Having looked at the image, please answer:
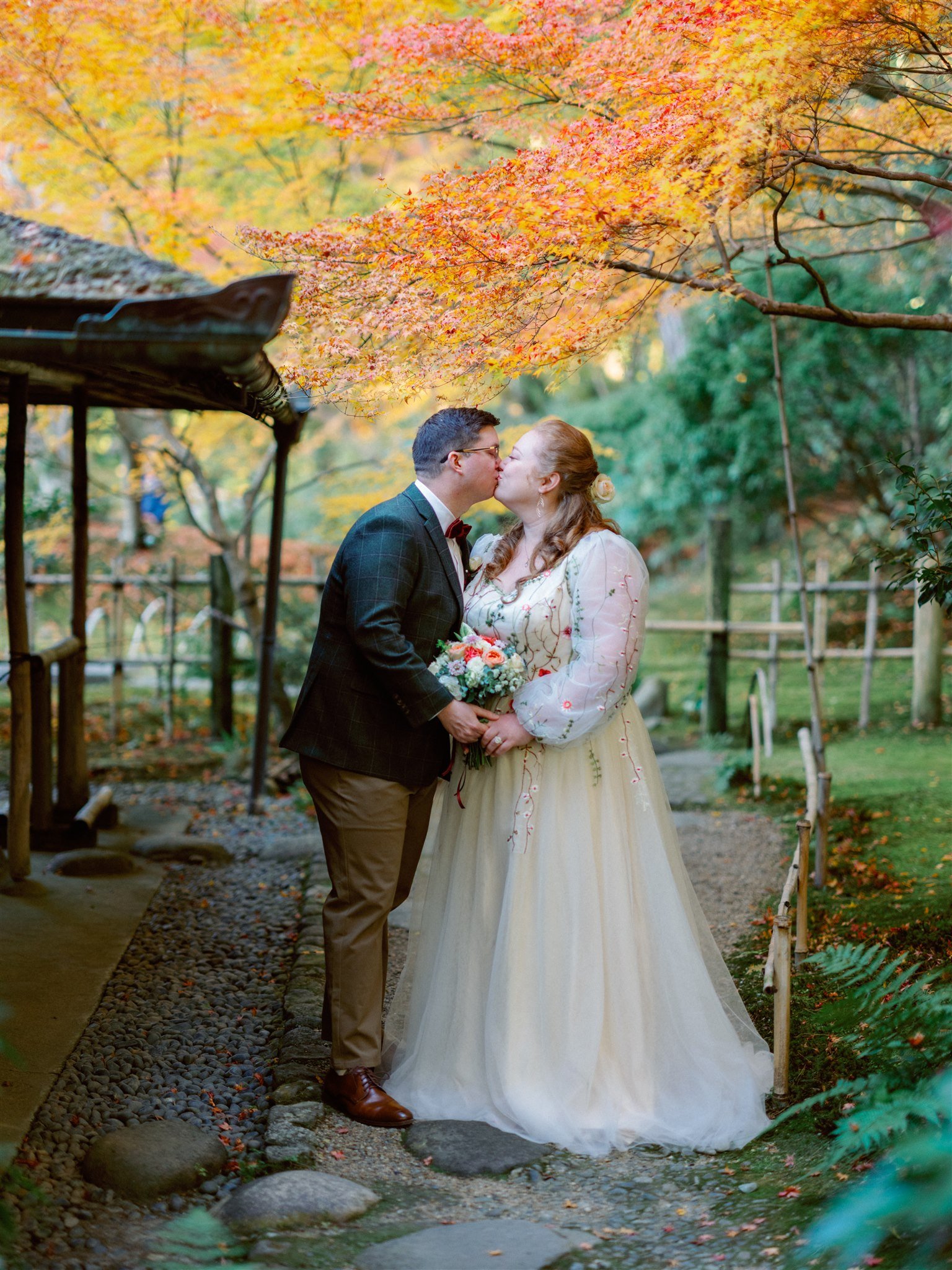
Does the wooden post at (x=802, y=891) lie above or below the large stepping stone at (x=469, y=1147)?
above

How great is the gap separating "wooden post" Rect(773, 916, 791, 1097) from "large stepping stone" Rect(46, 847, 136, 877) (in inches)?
142

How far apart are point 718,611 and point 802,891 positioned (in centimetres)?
519

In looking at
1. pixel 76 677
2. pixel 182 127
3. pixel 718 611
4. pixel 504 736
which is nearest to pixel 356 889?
pixel 504 736

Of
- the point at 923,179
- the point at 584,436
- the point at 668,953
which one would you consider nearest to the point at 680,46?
the point at 923,179

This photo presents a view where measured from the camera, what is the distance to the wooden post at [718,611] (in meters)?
9.40

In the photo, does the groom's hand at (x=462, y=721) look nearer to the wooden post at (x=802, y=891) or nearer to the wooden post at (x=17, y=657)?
the wooden post at (x=802, y=891)

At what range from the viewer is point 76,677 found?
627cm

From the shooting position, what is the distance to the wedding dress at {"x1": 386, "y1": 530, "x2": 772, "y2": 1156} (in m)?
3.32

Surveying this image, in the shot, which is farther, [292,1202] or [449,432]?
[449,432]

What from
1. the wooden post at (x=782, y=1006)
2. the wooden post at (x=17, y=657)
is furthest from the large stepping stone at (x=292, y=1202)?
the wooden post at (x=17, y=657)

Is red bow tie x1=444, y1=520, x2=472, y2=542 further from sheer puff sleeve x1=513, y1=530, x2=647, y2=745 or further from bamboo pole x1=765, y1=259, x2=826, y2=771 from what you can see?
bamboo pole x1=765, y1=259, x2=826, y2=771

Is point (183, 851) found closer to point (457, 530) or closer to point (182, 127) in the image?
point (457, 530)

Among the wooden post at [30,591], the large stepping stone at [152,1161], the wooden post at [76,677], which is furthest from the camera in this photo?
the wooden post at [30,591]

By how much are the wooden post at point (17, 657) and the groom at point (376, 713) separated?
241 cm
